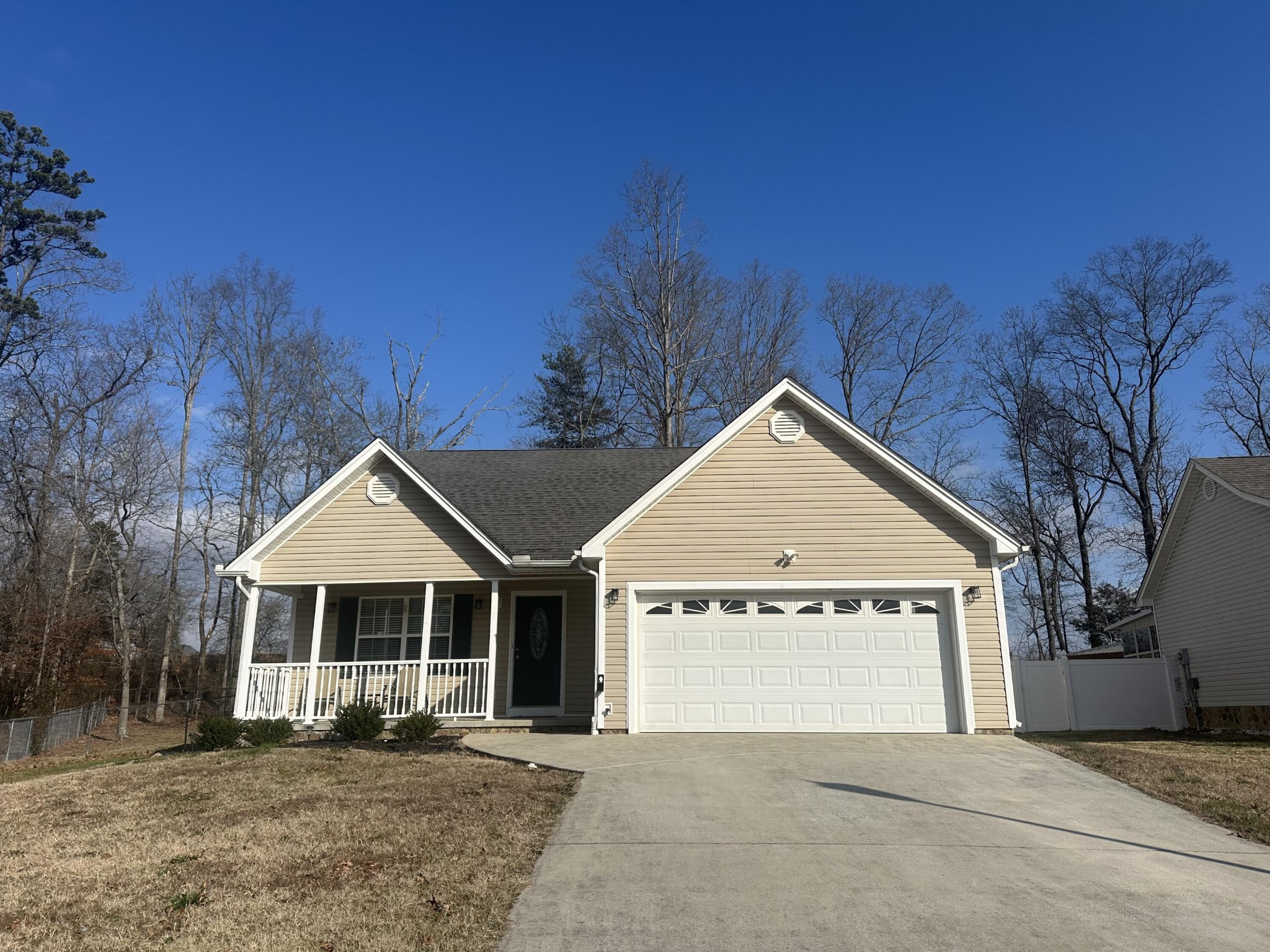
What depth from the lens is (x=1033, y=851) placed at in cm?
654

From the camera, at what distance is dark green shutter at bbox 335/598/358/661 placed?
15.4 metres

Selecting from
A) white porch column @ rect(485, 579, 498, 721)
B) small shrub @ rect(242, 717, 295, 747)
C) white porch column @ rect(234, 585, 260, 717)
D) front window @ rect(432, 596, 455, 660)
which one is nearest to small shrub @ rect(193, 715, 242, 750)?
small shrub @ rect(242, 717, 295, 747)

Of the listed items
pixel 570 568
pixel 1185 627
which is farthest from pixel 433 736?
pixel 1185 627

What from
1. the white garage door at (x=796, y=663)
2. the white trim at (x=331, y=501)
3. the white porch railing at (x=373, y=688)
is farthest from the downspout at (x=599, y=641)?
the white porch railing at (x=373, y=688)

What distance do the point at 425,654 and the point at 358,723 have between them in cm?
190

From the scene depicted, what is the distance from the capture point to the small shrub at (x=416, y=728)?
12.2 meters

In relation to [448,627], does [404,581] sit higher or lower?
higher

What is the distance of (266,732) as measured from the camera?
489 inches

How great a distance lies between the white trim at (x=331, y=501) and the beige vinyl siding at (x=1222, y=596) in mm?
14750

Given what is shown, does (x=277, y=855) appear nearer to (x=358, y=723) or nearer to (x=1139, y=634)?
(x=358, y=723)

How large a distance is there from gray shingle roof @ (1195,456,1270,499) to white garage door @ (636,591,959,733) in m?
7.74

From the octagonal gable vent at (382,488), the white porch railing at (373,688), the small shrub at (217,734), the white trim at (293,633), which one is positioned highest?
the octagonal gable vent at (382,488)

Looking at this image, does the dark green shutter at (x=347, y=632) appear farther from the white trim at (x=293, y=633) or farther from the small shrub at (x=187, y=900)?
the small shrub at (x=187, y=900)

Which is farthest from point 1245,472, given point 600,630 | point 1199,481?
point 600,630
